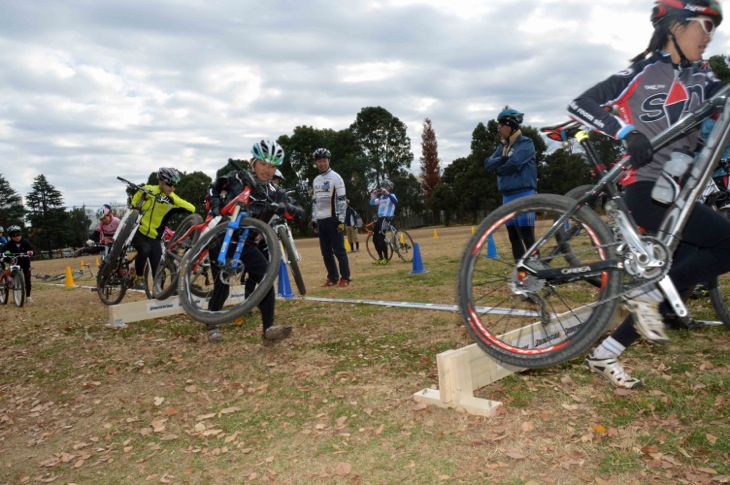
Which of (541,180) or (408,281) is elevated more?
(541,180)

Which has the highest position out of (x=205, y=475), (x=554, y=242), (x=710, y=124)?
(x=710, y=124)

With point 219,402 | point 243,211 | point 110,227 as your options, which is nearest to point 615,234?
point 219,402

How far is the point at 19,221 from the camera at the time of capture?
89875 millimetres

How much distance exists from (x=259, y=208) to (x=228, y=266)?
31.6 inches

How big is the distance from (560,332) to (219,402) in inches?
111

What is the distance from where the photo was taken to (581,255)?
319 cm

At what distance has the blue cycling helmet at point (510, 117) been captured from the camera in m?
6.38

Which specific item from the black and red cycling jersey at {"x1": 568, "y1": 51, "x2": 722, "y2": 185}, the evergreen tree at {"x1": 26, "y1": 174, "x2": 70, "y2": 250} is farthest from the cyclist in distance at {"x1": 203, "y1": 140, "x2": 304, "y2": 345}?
the evergreen tree at {"x1": 26, "y1": 174, "x2": 70, "y2": 250}

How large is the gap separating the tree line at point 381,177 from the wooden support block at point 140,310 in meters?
29.5

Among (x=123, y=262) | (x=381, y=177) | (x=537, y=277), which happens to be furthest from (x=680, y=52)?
(x=381, y=177)

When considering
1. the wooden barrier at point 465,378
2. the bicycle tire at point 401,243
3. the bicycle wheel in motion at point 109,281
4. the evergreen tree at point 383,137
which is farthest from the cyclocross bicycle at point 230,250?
the evergreen tree at point 383,137

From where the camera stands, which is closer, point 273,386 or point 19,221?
point 273,386

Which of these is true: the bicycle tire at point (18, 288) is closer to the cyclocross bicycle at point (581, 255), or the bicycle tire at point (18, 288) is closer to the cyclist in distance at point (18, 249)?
the cyclist in distance at point (18, 249)

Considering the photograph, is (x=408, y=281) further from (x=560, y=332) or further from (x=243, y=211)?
(x=560, y=332)
